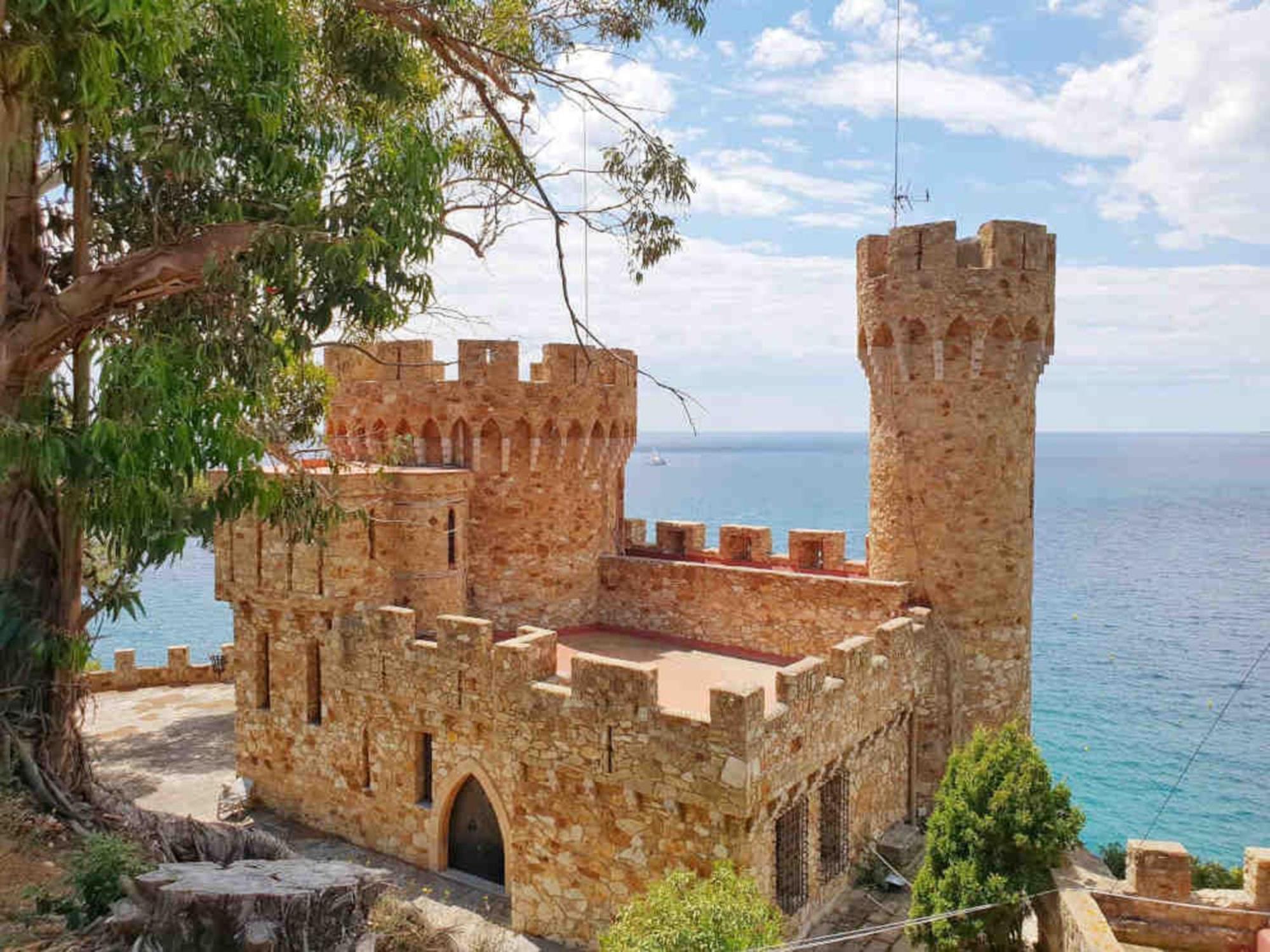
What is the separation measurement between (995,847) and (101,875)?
10744mm

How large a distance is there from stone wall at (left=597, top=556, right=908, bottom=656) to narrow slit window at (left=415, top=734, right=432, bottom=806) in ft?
18.3

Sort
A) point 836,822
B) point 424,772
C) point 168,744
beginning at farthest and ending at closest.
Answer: point 168,744 → point 424,772 → point 836,822

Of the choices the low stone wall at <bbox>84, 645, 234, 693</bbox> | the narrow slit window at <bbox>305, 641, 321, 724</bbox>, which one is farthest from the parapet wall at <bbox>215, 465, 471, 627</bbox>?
the low stone wall at <bbox>84, 645, 234, 693</bbox>

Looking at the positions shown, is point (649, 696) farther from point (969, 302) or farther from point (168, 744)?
point (168, 744)

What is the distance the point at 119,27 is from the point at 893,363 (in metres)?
13.2

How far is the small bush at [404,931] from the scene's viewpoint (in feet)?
21.0

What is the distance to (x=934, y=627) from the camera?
16.1 m

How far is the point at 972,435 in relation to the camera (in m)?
15.9

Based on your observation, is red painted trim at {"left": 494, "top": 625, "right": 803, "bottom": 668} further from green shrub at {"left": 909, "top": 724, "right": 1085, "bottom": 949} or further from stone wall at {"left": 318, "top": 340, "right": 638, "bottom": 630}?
green shrub at {"left": 909, "top": 724, "right": 1085, "bottom": 949}

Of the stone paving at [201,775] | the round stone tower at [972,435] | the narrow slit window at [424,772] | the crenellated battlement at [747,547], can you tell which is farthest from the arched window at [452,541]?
the round stone tower at [972,435]

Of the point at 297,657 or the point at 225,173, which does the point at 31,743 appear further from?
the point at 297,657

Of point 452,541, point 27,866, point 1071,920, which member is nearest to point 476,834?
point 452,541

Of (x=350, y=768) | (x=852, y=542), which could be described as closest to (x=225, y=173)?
(x=350, y=768)

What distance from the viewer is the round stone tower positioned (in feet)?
51.6
